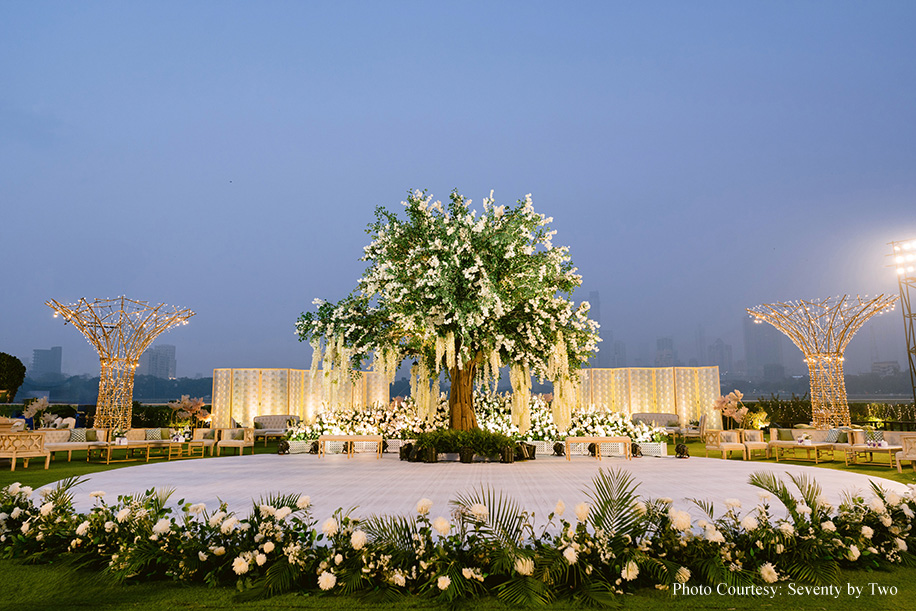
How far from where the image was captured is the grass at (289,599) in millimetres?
2803

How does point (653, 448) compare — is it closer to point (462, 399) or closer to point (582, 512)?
point (462, 399)

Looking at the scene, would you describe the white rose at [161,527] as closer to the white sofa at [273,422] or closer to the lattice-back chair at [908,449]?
the lattice-back chair at [908,449]

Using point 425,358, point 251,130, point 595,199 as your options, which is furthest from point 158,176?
point 425,358

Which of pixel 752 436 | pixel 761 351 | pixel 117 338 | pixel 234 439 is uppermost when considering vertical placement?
pixel 761 351

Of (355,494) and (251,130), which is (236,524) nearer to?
(355,494)

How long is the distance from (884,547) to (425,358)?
29.2 feet

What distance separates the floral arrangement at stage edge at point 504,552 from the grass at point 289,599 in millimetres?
71

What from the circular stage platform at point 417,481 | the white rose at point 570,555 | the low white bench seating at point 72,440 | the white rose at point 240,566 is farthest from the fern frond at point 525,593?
the low white bench seating at point 72,440

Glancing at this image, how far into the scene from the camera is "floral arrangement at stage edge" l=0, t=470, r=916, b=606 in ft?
9.59

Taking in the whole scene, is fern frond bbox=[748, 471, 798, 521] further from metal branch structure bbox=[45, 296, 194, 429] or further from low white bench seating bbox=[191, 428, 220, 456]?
metal branch structure bbox=[45, 296, 194, 429]

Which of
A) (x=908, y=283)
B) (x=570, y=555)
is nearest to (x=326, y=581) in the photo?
(x=570, y=555)

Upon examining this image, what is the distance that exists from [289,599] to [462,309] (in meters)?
6.95

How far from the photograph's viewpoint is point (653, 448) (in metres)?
11.5

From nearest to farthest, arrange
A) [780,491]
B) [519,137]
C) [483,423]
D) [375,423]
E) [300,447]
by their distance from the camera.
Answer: [780,491] → [300,447] → [483,423] → [375,423] → [519,137]
